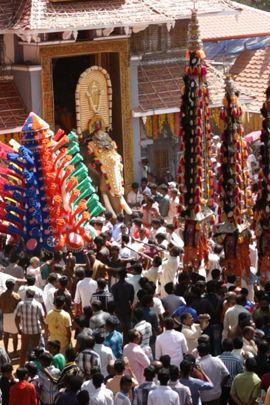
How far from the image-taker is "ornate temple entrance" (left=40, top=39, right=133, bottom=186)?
2900 cm

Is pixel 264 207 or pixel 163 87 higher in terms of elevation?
pixel 264 207

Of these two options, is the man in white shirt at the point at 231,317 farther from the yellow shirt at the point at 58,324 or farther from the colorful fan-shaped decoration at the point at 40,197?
the colorful fan-shaped decoration at the point at 40,197

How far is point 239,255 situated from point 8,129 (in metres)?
7.37

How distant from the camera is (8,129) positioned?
2820cm

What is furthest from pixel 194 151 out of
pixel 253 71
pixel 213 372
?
pixel 253 71

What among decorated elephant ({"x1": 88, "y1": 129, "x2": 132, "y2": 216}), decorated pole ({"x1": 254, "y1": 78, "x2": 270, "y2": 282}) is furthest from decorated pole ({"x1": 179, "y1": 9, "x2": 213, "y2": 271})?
decorated elephant ({"x1": 88, "y1": 129, "x2": 132, "y2": 216})

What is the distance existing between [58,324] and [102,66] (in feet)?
40.4

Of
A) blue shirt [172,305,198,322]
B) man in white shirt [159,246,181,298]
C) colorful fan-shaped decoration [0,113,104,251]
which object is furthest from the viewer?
colorful fan-shaped decoration [0,113,104,251]

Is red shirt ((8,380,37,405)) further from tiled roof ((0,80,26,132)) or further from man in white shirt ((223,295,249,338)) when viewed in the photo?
tiled roof ((0,80,26,132))

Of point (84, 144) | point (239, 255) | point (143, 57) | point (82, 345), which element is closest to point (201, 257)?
point (239, 255)

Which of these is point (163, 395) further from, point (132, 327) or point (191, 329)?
point (132, 327)

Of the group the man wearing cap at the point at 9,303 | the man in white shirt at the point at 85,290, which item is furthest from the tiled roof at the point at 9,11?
the man wearing cap at the point at 9,303

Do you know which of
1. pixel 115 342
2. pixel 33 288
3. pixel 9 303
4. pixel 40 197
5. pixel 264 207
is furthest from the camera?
pixel 40 197

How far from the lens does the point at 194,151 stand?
22641 millimetres
